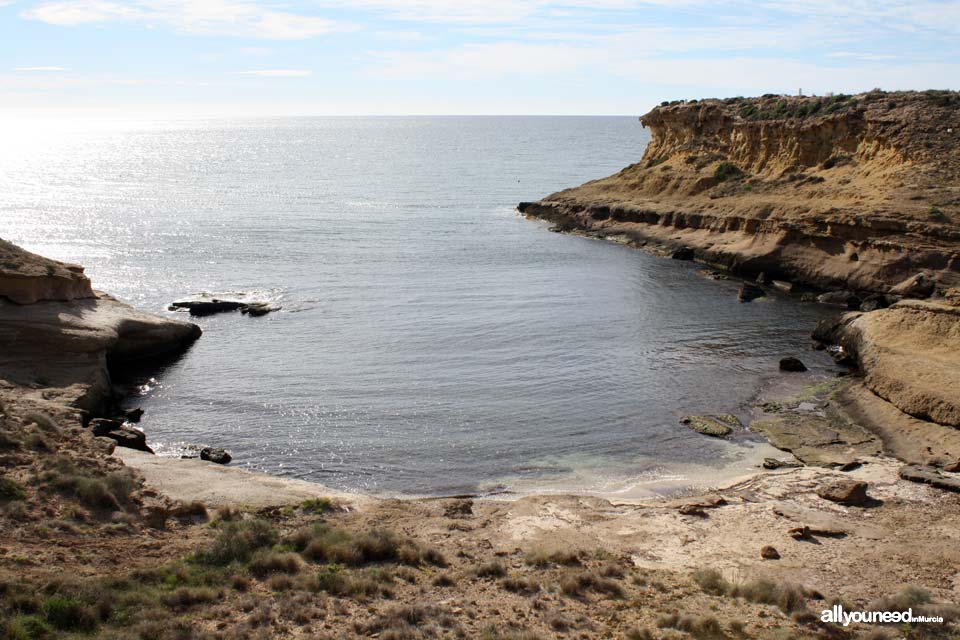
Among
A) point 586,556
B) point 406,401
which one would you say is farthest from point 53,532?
point 406,401

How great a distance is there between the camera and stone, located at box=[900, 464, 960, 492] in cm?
2175

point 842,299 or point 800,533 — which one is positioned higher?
point 842,299

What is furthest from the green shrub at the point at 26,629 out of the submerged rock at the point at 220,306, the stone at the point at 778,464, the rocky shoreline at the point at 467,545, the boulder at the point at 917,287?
the boulder at the point at 917,287

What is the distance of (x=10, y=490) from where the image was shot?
17.6m

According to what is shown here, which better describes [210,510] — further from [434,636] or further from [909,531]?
[909,531]

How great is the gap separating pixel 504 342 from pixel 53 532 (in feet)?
79.4

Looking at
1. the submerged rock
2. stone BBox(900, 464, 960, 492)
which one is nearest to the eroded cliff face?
the submerged rock

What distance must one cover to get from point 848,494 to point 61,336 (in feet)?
87.1

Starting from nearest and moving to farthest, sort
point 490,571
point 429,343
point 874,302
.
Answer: point 490,571, point 429,343, point 874,302

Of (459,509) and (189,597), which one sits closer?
(189,597)

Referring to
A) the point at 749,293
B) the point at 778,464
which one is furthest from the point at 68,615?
the point at 749,293

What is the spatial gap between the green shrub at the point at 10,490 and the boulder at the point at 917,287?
3972 centimetres

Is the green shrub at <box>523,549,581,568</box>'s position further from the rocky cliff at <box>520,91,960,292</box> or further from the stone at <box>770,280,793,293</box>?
the stone at <box>770,280,793,293</box>

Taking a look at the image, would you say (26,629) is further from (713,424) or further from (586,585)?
(713,424)
